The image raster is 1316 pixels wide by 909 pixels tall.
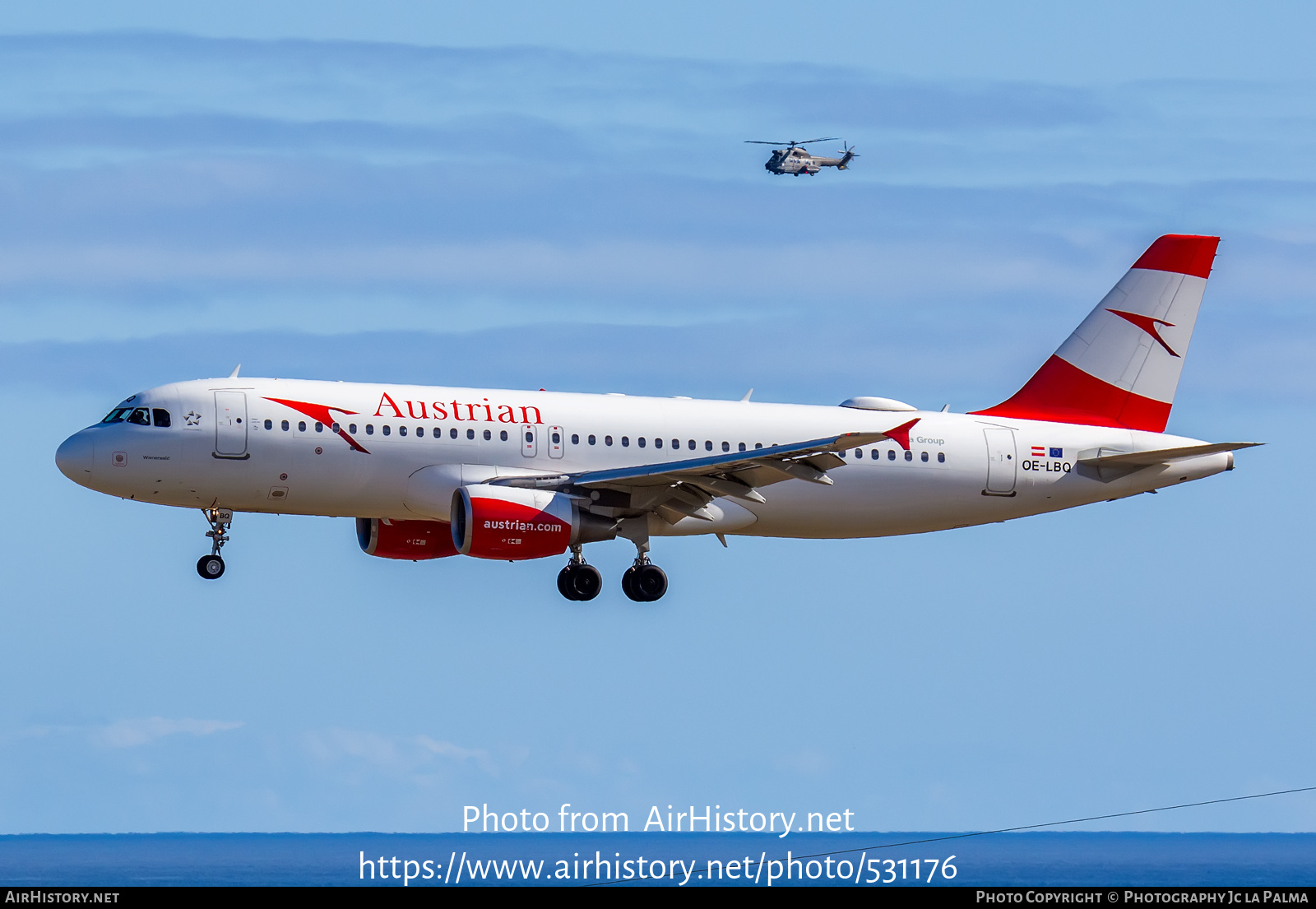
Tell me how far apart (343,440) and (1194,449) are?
22504mm

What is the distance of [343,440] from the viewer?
143 feet

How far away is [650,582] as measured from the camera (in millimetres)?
46062

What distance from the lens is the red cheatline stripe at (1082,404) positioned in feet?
170

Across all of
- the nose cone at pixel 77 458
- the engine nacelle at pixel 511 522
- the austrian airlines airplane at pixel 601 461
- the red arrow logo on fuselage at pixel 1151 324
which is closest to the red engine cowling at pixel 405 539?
the austrian airlines airplane at pixel 601 461

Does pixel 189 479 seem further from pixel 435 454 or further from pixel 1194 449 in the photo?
pixel 1194 449

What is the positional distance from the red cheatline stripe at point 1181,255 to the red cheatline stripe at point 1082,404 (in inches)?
165

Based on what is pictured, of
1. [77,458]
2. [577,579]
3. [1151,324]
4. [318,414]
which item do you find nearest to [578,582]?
[577,579]

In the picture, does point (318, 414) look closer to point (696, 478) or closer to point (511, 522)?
point (511, 522)

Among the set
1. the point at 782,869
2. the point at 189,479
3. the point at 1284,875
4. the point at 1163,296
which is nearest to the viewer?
the point at 189,479

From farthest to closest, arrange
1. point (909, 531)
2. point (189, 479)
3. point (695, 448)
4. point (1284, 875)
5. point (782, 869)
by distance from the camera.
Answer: point (1284, 875) < point (782, 869) < point (909, 531) < point (695, 448) < point (189, 479)

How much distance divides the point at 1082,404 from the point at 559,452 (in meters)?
16.0

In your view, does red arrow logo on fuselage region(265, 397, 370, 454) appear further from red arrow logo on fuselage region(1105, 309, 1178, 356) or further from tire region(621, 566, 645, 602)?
red arrow logo on fuselage region(1105, 309, 1178, 356)
